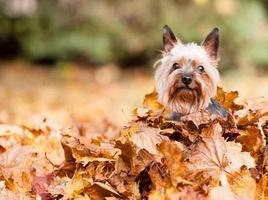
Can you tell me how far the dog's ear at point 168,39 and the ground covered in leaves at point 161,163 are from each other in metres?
0.42

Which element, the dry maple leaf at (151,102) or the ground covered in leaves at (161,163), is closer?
the ground covered in leaves at (161,163)

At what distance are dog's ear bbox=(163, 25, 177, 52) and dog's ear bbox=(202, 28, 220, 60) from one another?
7.8 inches

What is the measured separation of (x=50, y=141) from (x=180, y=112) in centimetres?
139

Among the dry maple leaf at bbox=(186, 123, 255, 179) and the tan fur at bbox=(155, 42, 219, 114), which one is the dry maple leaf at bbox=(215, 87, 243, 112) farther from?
the dry maple leaf at bbox=(186, 123, 255, 179)

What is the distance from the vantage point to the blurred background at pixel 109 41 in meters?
14.5

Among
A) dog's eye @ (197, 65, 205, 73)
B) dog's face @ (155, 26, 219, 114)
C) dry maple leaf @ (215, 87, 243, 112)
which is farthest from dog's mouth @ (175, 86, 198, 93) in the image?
dry maple leaf @ (215, 87, 243, 112)

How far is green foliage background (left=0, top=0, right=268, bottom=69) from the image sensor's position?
578 inches

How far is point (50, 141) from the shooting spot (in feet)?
18.7

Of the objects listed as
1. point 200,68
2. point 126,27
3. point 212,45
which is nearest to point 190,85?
point 200,68

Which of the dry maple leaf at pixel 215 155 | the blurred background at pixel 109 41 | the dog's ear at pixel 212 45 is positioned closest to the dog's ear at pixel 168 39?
the dog's ear at pixel 212 45

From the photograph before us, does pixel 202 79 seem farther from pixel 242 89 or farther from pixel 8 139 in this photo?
pixel 242 89

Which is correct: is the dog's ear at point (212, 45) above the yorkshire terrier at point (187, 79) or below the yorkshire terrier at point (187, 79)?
above

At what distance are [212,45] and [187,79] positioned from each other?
43cm

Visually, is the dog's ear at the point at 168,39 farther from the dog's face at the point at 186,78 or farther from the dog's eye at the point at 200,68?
the dog's eye at the point at 200,68
